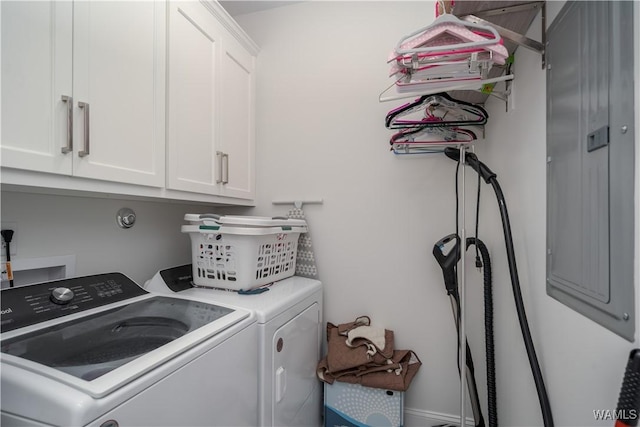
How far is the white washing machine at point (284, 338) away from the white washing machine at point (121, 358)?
0.20ft

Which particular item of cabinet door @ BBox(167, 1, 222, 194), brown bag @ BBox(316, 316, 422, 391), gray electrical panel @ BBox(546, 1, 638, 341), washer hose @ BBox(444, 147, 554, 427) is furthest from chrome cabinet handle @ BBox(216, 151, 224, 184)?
gray electrical panel @ BBox(546, 1, 638, 341)

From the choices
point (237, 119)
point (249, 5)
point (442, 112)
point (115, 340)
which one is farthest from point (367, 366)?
point (249, 5)

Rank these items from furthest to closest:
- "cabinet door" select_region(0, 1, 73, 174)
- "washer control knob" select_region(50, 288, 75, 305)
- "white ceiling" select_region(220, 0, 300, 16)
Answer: "white ceiling" select_region(220, 0, 300, 16)
"washer control knob" select_region(50, 288, 75, 305)
"cabinet door" select_region(0, 1, 73, 174)

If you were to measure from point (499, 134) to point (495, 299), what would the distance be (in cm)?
84

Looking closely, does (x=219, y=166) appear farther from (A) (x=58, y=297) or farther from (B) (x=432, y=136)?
(B) (x=432, y=136)

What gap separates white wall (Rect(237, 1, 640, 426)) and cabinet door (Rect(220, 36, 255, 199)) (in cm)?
12

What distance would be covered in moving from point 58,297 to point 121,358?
1.61 feet

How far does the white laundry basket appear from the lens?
147 centimetres

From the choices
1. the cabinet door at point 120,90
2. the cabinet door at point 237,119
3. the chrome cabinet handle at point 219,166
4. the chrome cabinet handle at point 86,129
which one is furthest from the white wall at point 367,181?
the chrome cabinet handle at point 86,129

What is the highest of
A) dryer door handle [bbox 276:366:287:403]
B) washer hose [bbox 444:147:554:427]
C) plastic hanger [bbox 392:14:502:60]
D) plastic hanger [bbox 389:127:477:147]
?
plastic hanger [bbox 392:14:502:60]

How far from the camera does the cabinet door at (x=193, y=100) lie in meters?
1.37

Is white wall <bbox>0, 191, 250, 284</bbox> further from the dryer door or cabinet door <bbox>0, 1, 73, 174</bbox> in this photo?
the dryer door

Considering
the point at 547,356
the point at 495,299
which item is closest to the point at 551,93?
the point at 547,356

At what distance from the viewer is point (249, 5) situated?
2.13 metres
